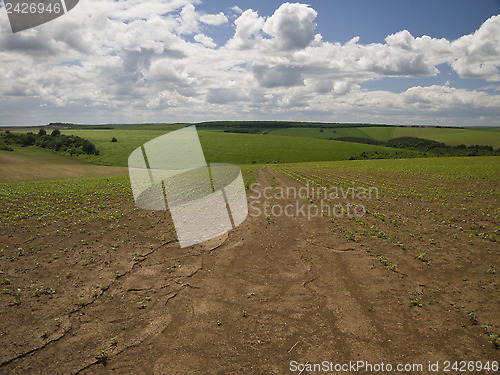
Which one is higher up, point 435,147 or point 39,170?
point 435,147

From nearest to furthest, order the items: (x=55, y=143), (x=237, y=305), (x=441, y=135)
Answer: (x=237, y=305)
(x=55, y=143)
(x=441, y=135)

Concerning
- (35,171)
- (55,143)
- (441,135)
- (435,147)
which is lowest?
(35,171)

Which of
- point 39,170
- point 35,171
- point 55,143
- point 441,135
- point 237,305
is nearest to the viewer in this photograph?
point 237,305

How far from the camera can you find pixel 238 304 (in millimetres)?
9836

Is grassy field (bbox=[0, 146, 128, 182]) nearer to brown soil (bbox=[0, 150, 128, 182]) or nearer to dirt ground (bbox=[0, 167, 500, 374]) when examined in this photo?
brown soil (bbox=[0, 150, 128, 182])

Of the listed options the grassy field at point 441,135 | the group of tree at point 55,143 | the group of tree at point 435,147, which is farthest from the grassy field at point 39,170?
the grassy field at point 441,135

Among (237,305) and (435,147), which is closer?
(237,305)

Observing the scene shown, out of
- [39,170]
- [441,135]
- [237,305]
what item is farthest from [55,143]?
[441,135]

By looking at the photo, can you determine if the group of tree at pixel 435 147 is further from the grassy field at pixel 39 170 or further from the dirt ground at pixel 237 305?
the grassy field at pixel 39 170

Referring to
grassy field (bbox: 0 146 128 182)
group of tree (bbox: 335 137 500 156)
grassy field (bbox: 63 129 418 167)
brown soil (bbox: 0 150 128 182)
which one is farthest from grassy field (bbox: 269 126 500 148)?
brown soil (bbox: 0 150 128 182)

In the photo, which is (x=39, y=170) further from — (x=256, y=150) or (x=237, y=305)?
(x=237, y=305)

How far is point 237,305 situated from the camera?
9.77 m

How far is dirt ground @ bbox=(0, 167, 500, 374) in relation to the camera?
292 inches

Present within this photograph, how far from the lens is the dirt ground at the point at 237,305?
24.3 feet
